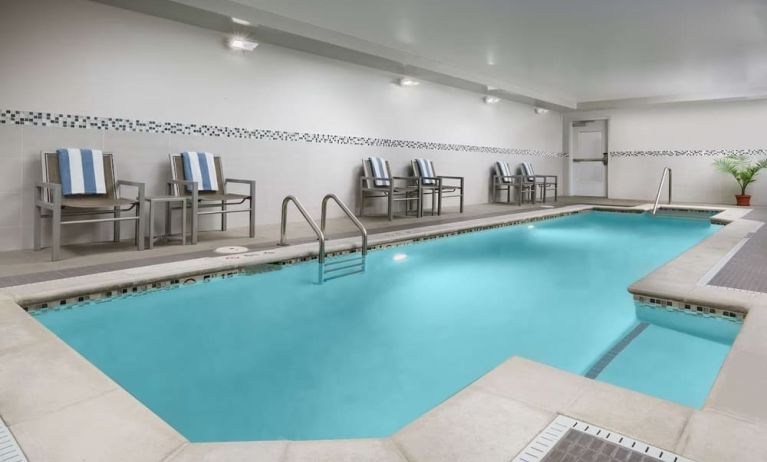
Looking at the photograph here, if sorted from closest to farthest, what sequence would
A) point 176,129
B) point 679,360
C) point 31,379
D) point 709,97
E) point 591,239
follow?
point 31,379 < point 679,360 < point 176,129 < point 591,239 < point 709,97

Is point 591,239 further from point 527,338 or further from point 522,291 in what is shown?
point 527,338

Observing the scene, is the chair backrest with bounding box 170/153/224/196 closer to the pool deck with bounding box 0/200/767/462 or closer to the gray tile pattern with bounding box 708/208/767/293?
the pool deck with bounding box 0/200/767/462

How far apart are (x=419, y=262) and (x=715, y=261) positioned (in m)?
2.26

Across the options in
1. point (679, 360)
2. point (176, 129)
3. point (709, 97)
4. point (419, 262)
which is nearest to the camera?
point (679, 360)

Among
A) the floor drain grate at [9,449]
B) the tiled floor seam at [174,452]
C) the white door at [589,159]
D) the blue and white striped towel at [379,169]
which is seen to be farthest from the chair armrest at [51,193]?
the white door at [589,159]

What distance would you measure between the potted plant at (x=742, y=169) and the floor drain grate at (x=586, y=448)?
969 cm

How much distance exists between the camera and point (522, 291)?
139 inches

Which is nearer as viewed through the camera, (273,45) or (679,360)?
(679,360)

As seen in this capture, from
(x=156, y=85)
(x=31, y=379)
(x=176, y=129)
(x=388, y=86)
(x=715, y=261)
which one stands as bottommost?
(x=31, y=379)

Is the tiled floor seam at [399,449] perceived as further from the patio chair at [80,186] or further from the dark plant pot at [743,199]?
the dark plant pot at [743,199]

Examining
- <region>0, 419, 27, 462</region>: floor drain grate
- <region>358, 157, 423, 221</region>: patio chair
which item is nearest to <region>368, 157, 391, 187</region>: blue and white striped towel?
<region>358, 157, 423, 221</region>: patio chair

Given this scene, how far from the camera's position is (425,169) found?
709 cm

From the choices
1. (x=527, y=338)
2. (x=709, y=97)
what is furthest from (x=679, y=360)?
(x=709, y=97)

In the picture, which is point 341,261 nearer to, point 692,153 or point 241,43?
point 241,43
